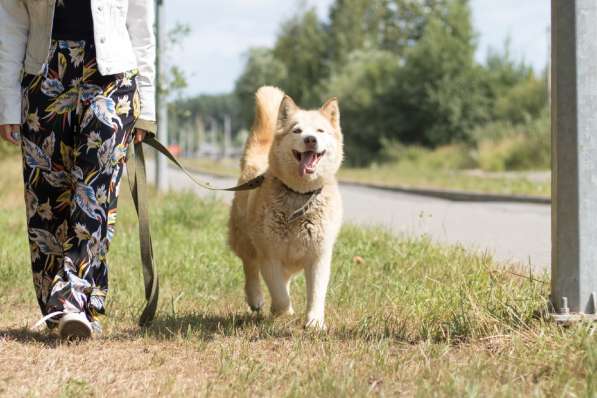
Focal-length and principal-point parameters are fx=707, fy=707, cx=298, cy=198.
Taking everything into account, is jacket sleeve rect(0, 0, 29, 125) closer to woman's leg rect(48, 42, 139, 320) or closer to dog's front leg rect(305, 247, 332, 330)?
woman's leg rect(48, 42, 139, 320)

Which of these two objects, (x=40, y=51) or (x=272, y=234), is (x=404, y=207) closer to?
(x=272, y=234)

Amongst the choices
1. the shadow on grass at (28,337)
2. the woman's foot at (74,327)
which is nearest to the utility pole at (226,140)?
the shadow on grass at (28,337)

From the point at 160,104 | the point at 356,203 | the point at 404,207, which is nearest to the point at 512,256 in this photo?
the point at 404,207

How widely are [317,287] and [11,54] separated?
2.09 metres

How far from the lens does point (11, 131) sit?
140 inches

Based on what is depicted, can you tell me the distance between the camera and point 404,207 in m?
12.9

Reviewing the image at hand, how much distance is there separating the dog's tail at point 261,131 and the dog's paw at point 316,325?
125 centimetres

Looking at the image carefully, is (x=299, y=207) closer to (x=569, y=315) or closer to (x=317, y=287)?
(x=317, y=287)

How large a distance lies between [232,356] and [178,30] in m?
11.2

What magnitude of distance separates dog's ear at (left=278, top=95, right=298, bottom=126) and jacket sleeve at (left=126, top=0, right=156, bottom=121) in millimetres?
928

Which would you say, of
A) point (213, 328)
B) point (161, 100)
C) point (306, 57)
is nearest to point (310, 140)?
point (213, 328)

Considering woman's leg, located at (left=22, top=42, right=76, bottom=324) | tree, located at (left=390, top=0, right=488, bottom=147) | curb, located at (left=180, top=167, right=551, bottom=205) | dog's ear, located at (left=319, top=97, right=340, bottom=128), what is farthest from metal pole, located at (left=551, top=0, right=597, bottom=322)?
tree, located at (left=390, top=0, right=488, bottom=147)

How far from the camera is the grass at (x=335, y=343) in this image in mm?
2670

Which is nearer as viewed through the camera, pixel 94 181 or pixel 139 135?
pixel 94 181
